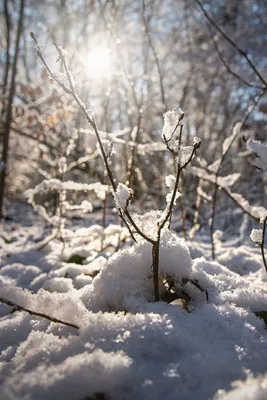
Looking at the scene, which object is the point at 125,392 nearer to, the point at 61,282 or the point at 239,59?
the point at 61,282

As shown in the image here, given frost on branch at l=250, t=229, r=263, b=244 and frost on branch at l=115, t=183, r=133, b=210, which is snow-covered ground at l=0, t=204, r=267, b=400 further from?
frost on branch at l=115, t=183, r=133, b=210

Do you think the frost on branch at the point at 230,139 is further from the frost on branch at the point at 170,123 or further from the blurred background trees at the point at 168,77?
the blurred background trees at the point at 168,77

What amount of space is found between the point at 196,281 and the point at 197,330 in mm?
243

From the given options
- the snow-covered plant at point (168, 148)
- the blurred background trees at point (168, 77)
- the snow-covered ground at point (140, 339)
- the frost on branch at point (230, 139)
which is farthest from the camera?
the blurred background trees at point (168, 77)

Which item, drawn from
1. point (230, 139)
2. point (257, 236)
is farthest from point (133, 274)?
point (230, 139)

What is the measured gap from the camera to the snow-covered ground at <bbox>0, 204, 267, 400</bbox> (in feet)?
2.50

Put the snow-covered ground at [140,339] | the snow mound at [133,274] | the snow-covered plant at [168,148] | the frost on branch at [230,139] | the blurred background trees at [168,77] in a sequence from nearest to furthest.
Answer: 1. the snow-covered ground at [140,339]
2. the snow-covered plant at [168,148]
3. the snow mound at [133,274]
4. the frost on branch at [230,139]
5. the blurred background trees at [168,77]

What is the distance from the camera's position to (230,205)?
17.6 feet

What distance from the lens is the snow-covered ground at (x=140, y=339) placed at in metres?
0.76

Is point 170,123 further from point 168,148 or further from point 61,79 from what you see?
point 61,79

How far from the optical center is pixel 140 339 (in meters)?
0.88

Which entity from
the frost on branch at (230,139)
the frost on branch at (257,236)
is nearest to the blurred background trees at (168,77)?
the frost on branch at (230,139)

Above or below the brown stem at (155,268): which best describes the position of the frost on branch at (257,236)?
above

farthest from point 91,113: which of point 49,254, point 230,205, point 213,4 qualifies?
point 213,4
